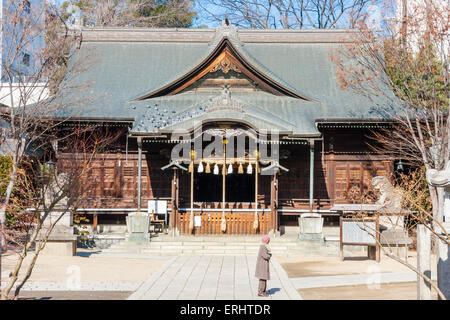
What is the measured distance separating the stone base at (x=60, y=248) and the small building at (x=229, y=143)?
3.47 m

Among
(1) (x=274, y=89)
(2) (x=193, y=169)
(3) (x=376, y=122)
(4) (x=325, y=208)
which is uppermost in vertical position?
(1) (x=274, y=89)

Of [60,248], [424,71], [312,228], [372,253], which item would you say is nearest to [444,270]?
→ [372,253]

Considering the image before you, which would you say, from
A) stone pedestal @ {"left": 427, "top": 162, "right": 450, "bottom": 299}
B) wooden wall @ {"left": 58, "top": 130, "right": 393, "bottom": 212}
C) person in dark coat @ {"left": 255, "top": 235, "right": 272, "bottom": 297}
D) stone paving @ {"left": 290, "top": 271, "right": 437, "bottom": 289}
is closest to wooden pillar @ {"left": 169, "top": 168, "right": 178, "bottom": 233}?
wooden wall @ {"left": 58, "top": 130, "right": 393, "bottom": 212}

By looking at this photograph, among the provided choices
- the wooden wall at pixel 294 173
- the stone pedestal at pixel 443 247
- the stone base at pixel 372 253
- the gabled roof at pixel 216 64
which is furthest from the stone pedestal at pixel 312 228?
the stone pedestal at pixel 443 247

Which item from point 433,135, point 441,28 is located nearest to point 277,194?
point 433,135

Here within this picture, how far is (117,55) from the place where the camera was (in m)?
26.8

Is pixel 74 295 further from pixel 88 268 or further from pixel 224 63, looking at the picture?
pixel 224 63

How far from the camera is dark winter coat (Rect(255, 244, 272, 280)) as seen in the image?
11267mm

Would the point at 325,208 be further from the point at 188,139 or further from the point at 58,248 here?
the point at 58,248

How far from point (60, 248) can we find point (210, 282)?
6734 millimetres

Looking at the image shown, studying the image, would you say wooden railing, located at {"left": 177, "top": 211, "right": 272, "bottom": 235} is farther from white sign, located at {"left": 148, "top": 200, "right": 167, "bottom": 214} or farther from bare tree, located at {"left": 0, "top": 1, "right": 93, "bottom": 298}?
bare tree, located at {"left": 0, "top": 1, "right": 93, "bottom": 298}

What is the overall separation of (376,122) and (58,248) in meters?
12.5

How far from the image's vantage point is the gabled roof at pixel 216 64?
2264cm

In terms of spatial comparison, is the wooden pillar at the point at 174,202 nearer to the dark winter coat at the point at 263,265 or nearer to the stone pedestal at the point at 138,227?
the stone pedestal at the point at 138,227
